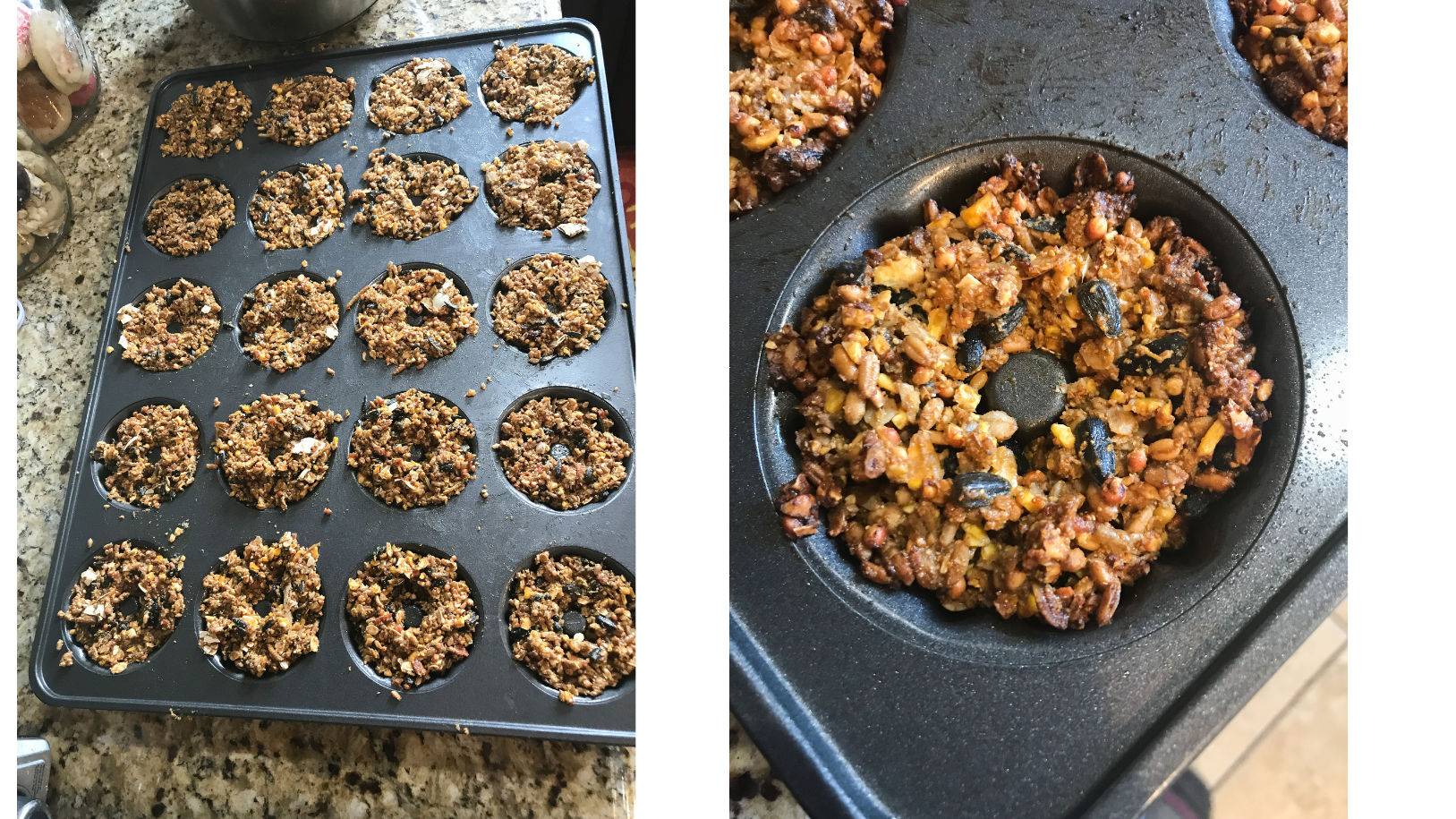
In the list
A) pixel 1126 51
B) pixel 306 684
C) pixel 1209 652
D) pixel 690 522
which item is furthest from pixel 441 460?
pixel 1126 51

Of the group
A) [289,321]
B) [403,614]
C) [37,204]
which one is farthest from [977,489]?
[37,204]

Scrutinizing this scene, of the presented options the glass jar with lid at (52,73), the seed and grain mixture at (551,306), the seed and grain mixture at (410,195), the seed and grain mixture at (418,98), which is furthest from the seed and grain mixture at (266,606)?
the glass jar with lid at (52,73)

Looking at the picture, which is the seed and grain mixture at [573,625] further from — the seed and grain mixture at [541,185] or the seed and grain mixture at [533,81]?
the seed and grain mixture at [533,81]

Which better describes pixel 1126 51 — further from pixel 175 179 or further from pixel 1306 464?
pixel 175 179

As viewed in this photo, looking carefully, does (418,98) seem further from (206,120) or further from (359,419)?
(359,419)

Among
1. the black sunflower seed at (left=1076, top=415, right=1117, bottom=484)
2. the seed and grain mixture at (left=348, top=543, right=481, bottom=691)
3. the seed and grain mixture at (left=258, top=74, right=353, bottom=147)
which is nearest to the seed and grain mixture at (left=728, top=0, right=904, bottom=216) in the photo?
the black sunflower seed at (left=1076, top=415, right=1117, bottom=484)

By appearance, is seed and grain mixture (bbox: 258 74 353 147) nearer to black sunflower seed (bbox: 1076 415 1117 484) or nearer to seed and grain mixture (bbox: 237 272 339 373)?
seed and grain mixture (bbox: 237 272 339 373)
